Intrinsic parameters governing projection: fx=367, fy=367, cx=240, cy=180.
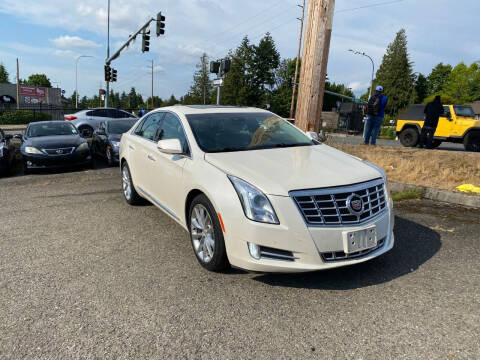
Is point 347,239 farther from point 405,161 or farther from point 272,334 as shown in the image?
point 405,161

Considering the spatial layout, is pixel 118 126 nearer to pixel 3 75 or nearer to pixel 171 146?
pixel 171 146

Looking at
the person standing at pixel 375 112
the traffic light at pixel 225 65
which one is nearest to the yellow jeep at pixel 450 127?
the person standing at pixel 375 112

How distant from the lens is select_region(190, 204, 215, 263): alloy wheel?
3391 millimetres

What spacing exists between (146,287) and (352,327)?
5.67ft

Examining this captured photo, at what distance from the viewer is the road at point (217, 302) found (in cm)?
239

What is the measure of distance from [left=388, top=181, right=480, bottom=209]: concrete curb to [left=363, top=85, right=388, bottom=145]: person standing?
12.5 feet

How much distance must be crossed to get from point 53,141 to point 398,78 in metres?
75.6

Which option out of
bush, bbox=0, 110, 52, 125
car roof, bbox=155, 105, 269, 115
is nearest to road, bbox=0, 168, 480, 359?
car roof, bbox=155, 105, 269, 115

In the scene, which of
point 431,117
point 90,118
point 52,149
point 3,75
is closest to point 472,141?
point 431,117

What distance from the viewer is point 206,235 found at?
3451mm

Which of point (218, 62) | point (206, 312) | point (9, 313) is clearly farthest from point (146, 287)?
point (218, 62)

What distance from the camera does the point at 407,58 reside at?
74312 millimetres

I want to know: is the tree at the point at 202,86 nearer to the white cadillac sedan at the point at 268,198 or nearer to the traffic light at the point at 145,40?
the traffic light at the point at 145,40

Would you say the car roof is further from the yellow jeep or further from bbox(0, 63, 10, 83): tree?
bbox(0, 63, 10, 83): tree
